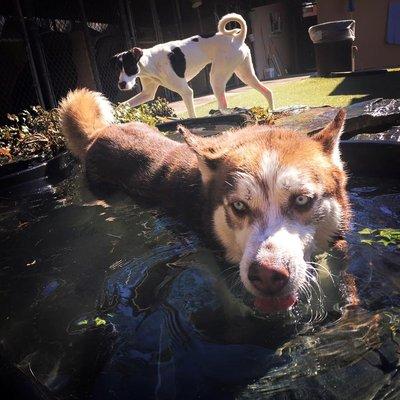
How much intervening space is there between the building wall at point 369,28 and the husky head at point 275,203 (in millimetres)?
15949

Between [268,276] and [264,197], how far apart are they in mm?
523

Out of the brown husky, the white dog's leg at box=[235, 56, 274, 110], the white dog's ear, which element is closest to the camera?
the brown husky

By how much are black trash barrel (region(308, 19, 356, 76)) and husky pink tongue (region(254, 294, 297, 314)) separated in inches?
450

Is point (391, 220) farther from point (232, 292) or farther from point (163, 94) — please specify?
point (163, 94)

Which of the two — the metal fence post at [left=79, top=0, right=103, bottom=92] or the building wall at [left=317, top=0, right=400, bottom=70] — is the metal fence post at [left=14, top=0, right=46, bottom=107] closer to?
the metal fence post at [left=79, top=0, right=103, bottom=92]

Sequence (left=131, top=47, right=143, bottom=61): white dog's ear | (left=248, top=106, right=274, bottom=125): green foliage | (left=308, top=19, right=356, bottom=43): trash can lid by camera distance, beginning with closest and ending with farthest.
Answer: (left=248, top=106, right=274, bottom=125): green foliage
(left=131, top=47, right=143, bottom=61): white dog's ear
(left=308, top=19, right=356, bottom=43): trash can lid

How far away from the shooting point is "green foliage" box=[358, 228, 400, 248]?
3.02 m

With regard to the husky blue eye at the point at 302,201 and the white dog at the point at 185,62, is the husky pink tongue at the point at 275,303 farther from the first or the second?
the white dog at the point at 185,62

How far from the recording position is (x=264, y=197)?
242 cm

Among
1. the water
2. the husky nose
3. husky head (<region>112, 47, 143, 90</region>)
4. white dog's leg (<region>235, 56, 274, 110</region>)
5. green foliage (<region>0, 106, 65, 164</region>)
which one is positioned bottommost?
the water

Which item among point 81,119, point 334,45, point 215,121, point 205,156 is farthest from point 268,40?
point 205,156

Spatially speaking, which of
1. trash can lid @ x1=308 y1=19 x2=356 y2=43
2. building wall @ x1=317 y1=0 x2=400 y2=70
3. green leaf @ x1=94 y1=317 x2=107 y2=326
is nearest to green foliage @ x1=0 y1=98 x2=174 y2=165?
green leaf @ x1=94 y1=317 x2=107 y2=326

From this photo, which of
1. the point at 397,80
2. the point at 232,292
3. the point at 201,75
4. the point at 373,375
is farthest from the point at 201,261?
the point at 201,75

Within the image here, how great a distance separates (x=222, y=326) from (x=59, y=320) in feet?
3.01
